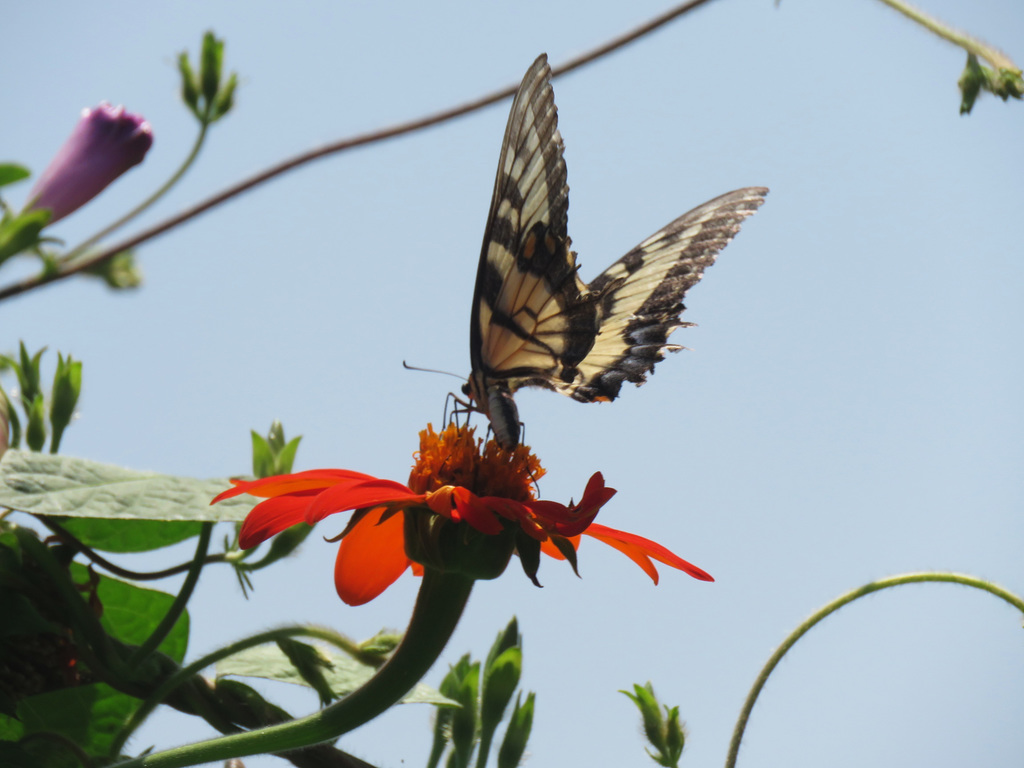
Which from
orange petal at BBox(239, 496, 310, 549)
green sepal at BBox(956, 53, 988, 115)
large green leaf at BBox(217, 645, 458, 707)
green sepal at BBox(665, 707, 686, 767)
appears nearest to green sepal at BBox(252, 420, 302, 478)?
large green leaf at BBox(217, 645, 458, 707)

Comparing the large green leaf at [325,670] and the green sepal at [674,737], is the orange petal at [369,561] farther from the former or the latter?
the green sepal at [674,737]

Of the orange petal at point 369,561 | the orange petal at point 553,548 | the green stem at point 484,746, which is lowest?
the green stem at point 484,746

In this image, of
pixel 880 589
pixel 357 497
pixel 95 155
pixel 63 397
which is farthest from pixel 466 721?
pixel 95 155

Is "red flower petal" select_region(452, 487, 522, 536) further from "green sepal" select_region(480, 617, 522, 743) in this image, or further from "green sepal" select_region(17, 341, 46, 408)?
"green sepal" select_region(17, 341, 46, 408)

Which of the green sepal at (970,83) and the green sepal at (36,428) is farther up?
the green sepal at (970,83)

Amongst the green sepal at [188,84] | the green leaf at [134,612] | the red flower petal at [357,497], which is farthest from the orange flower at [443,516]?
the green sepal at [188,84]

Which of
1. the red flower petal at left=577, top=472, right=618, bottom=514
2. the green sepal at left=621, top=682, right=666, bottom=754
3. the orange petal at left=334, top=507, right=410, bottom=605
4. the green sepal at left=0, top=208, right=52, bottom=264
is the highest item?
the green sepal at left=0, top=208, right=52, bottom=264
